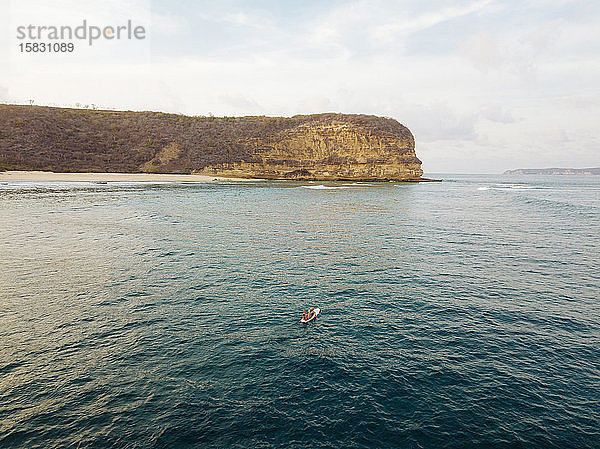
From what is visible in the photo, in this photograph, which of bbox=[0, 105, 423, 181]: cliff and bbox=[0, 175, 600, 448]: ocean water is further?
bbox=[0, 105, 423, 181]: cliff

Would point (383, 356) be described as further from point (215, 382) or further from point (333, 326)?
point (215, 382)

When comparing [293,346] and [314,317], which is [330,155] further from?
[293,346]

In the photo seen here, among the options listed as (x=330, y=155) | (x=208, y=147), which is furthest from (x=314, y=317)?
(x=208, y=147)

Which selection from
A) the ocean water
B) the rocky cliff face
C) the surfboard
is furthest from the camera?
the rocky cliff face

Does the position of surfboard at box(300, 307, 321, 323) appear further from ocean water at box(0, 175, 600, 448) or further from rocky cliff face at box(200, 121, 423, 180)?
rocky cliff face at box(200, 121, 423, 180)

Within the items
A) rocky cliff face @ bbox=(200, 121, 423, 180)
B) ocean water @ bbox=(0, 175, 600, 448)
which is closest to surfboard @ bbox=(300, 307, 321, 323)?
ocean water @ bbox=(0, 175, 600, 448)

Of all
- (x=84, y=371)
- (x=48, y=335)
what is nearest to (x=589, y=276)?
(x=84, y=371)
